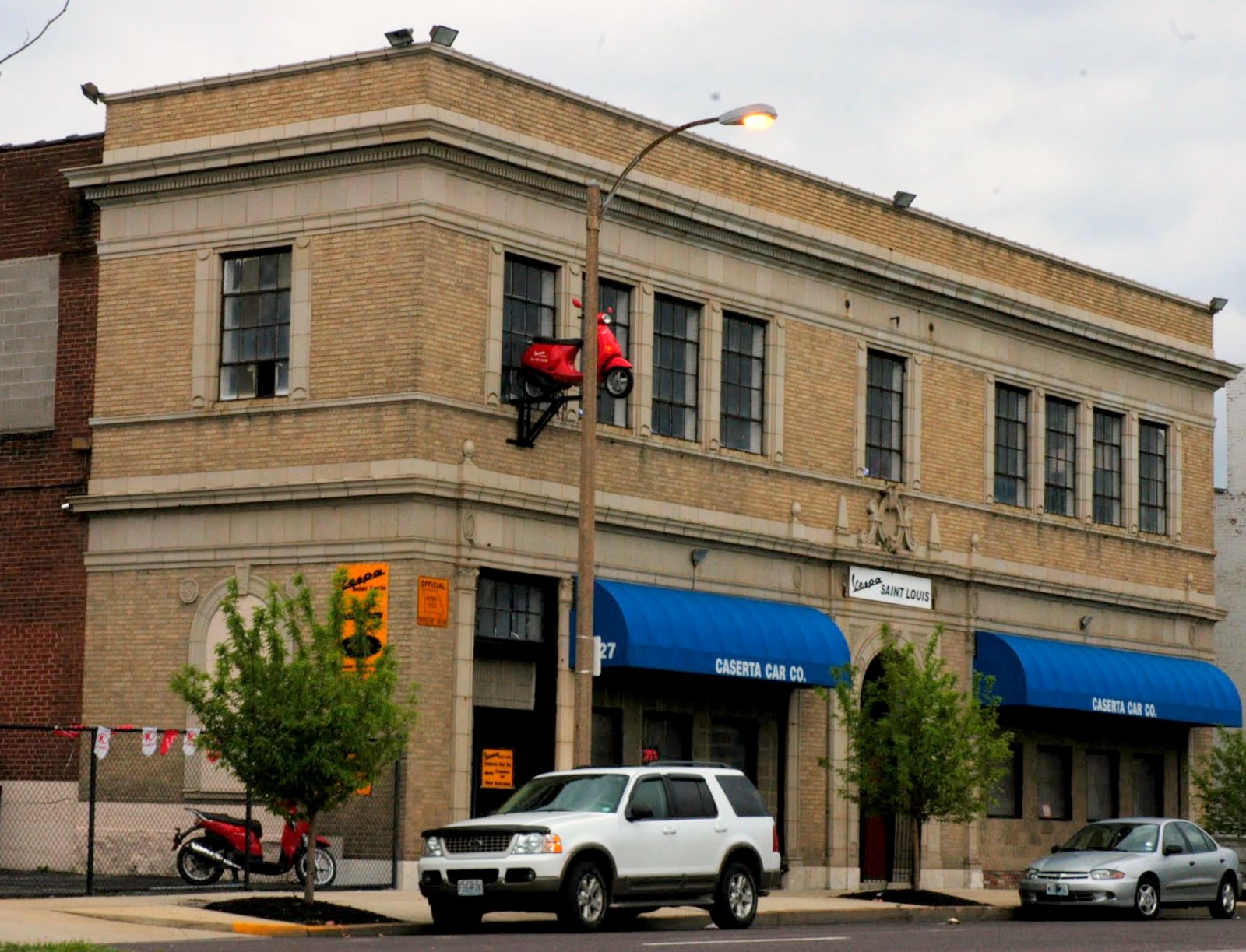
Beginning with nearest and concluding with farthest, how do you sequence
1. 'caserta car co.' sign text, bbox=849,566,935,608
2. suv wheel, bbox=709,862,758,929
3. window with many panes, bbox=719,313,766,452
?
1. suv wheel, bbox=709,862,758,929
2. window with many panes, bbox=719,313,766,452
3. 'caserta car co.' sign text, bbox=849,566,935,608

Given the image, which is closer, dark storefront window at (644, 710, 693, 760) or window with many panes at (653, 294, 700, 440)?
dark storefront window at (644, 710, 693, 760)

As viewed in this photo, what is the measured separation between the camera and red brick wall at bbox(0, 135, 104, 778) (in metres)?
32.4

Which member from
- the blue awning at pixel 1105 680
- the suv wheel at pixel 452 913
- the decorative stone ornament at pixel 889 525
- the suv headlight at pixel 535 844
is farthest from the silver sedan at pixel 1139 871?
the suv headlight at pixel 535 844

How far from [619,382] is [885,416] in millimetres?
7674

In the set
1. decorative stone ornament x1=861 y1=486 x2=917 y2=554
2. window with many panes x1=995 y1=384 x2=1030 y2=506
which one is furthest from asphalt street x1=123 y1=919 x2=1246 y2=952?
window with many panes x1=995 y1=384 x2=1030 y2=506

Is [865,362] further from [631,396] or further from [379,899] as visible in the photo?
[379,899]

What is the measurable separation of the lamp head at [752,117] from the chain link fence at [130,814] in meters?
9.14

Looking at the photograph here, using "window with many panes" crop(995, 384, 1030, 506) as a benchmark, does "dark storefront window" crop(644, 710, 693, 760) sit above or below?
below

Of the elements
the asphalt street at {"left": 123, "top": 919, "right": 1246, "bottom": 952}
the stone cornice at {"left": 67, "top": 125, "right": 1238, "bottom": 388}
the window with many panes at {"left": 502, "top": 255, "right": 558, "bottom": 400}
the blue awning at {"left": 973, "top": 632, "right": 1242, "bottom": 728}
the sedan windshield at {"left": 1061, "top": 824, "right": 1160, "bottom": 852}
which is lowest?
the asphalt street at {"left": 123, "top": 919, "right": 1246, "bottom": 952}

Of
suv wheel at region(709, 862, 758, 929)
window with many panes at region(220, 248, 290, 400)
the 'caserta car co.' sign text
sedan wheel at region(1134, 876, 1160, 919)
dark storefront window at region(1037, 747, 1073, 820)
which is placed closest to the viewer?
suv wheel at region(709, 862, 758, 929)

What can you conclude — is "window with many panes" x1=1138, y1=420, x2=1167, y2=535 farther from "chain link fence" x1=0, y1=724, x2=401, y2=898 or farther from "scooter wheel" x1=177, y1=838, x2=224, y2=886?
"scooter wheel" x1=177, y1=838, x2=224, y2=886

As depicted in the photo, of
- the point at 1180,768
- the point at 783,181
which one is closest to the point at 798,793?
the point at 783,181

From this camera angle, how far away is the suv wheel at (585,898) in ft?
77.6

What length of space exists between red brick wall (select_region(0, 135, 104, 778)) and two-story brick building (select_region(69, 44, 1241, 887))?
1.38 feet
